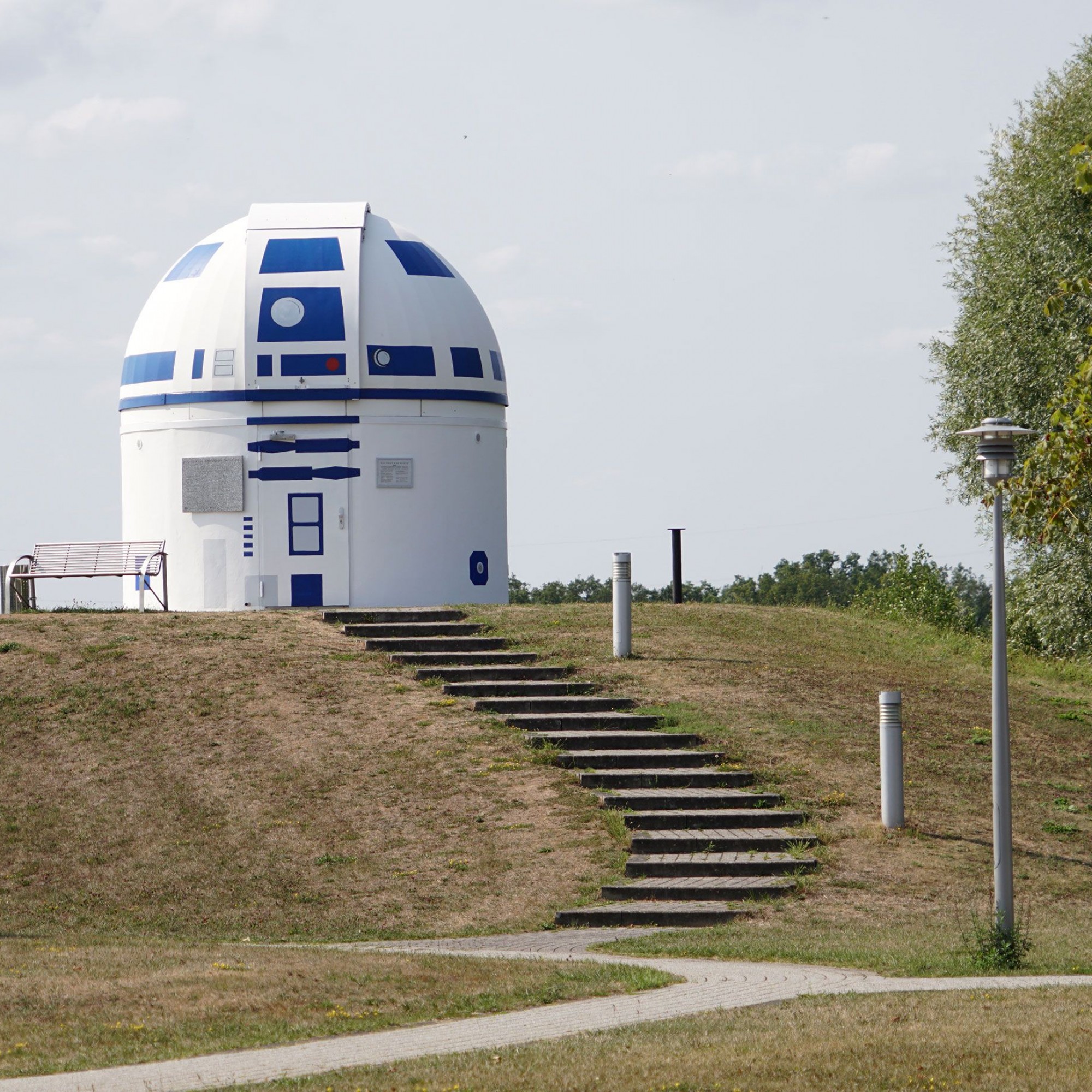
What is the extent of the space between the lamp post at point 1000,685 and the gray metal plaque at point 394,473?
648 inches

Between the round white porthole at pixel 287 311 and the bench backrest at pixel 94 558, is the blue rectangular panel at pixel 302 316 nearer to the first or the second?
the round white porthole at pixel 287 311

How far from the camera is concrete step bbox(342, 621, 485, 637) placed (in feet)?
80.8

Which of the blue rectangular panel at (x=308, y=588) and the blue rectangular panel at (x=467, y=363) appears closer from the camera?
the blue rectangular panel at (x=308, y=588)

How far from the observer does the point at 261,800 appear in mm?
18953

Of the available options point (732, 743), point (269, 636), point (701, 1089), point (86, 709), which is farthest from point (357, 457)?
point (701, 1089)

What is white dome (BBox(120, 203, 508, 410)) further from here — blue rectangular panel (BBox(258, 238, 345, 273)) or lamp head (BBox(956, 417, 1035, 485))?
lamp head (BBox(956, 417, 1035, 485))

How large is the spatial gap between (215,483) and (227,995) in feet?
58.0

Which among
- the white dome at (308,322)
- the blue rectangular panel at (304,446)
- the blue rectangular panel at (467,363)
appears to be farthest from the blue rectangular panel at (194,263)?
the blue rectangular panel at (467,363)

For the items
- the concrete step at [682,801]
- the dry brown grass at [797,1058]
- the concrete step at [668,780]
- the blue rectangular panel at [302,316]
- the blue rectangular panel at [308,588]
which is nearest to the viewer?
the dry brown grass at [797,1058]

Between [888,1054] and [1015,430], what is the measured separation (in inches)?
210

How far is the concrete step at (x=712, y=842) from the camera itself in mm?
17484

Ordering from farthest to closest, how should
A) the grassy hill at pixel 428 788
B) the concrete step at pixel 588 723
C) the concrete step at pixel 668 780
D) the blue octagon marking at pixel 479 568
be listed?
the blue octagon marking at pixel 479 568, the concrete step at pixel 588 723, the concrete step at pixel 668 780, the grassy hill at pixel 428 788

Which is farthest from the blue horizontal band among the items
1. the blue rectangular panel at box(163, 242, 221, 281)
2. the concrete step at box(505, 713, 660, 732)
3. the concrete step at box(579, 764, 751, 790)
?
the concrete step at box(579, 764, 751, 790)

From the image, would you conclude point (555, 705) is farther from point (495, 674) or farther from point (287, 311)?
point (287, 311)
